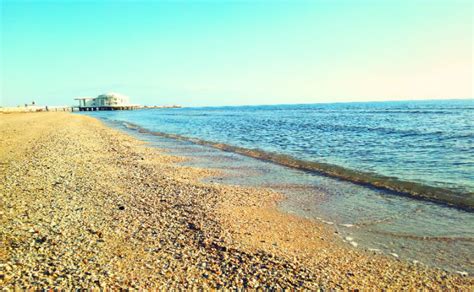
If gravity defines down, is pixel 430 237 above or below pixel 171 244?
below

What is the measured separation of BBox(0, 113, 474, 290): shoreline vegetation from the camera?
466 centimetres

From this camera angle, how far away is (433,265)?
18.2ft

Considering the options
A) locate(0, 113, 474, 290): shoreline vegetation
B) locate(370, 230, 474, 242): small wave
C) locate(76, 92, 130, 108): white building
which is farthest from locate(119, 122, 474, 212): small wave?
locate(76, 92, 130, 108): white building

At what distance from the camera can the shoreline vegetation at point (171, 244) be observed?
4660 millimetres

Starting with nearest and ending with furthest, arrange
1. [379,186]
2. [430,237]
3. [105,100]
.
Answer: [430,237] → [379,186] → [105,100]

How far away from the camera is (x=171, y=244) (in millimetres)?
5812

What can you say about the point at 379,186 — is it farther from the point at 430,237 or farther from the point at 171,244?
the point at 171,244

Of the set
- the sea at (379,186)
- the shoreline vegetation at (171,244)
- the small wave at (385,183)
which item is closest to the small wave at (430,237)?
the sea at (379,186)

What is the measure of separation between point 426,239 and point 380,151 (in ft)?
42.3

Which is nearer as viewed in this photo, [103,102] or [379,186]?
[379,186]

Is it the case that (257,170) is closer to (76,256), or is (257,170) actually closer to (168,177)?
(168,177)

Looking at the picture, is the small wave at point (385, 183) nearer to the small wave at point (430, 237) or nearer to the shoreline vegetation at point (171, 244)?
the small wave at point (430, 237)

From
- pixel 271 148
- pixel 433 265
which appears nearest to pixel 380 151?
pixel 271 148

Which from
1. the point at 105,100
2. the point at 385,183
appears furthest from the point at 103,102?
the point at 385,183
